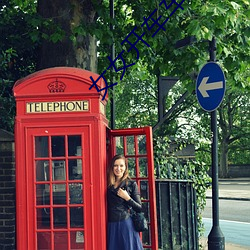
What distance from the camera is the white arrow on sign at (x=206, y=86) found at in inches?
310

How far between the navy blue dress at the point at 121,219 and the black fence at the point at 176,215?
201 centimetres

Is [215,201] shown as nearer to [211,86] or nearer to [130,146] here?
[211,86]

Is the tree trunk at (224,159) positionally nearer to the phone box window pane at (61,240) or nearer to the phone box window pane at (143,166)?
the phone box window pane at (143,166)

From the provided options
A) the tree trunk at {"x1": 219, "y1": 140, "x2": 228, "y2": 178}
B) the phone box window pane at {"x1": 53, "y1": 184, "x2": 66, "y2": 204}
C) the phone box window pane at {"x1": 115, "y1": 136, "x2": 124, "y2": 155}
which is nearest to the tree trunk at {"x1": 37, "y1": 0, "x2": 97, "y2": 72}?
the phone box window pane at {"x1": 115, "y1": 136, "x2": 124, "y2": 155}

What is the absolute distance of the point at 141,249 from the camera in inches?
246

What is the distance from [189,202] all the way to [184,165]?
2.77ft

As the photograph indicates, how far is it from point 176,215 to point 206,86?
6.56 ft

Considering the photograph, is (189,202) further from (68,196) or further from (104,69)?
(68,196)

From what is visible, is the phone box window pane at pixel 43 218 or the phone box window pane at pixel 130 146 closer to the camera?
the phone box window pane at pixel 43 218

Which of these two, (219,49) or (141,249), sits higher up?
(219,49)

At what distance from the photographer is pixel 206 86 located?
26.2 ft

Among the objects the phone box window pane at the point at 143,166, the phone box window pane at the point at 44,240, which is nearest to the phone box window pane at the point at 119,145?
the phone box window pane at the point at 143,166

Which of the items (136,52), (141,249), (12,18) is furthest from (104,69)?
(141,249)

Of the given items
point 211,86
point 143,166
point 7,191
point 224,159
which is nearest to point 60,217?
point 7,191
